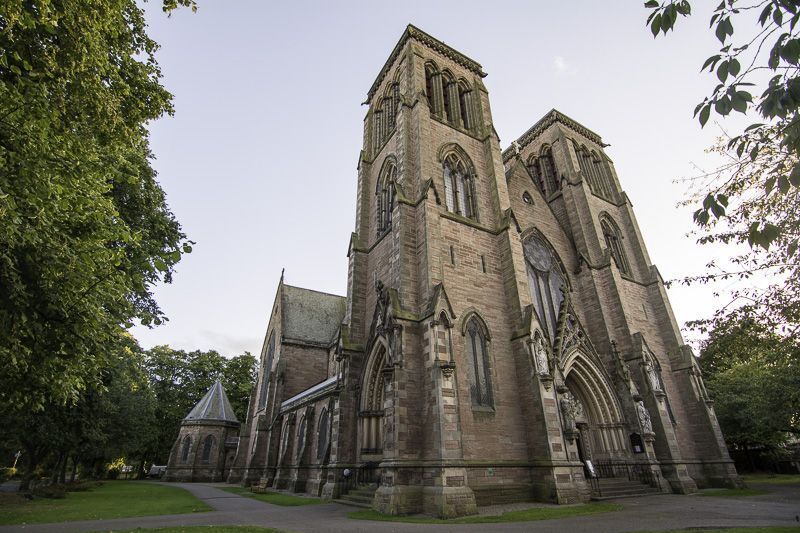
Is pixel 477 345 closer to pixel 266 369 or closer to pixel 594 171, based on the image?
pixel 594 171

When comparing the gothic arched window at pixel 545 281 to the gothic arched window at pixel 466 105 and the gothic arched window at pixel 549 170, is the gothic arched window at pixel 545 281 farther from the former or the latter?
the gothic arched window at pixel 549 170

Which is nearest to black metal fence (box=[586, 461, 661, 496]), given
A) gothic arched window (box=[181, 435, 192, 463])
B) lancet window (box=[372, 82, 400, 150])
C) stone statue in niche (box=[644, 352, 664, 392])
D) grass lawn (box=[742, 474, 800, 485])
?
stone statue in niche (box=[644, 352, 664, 392])

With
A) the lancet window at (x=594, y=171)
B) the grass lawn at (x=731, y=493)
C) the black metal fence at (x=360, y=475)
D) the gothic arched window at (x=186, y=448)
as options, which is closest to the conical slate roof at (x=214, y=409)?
the gothic arched window at (x=186, y=448)

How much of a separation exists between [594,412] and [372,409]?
33.6 feet

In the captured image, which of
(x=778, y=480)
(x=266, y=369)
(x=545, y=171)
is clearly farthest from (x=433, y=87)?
(x=778, y=480)

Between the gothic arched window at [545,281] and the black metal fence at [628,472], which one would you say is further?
the gothic arched window at [545,281]

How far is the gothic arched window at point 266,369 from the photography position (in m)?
33.2

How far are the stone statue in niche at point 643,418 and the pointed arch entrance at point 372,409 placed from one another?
37.5 feet

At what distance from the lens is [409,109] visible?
2131cm

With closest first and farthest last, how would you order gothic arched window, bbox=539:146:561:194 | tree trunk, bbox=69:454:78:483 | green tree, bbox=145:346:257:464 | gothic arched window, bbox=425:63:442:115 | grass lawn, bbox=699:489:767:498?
grass lawn, bbox=699:489:767:498 → gothic arched window, bbox=425:63:442:115 → tree trunk, bbox=69:454:78:483 → gothic arched window, bbox=539:146:561:194 → green tree, bbox=145:346:257:464

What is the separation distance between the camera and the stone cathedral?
14.2 meters

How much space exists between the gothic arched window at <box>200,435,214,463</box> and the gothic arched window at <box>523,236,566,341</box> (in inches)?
1365

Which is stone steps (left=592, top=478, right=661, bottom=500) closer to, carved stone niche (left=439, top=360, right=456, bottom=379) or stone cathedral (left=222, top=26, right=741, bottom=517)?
stone cathedral (left=222, top=26, right=741, bottom=517)

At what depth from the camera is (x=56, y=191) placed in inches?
262
